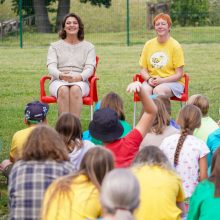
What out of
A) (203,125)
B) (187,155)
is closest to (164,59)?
(203,125)

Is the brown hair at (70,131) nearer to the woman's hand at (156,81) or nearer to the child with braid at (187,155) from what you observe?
the child with braid at (187,155)

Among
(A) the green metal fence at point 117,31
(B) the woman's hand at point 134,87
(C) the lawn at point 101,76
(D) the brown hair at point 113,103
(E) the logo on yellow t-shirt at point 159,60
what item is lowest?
(C) the lawn at point 101,76

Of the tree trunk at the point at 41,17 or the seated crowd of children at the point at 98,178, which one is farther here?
the tree trunk at the point at 41,17

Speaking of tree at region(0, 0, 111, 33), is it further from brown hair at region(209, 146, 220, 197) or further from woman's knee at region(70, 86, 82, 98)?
brown hair at region(209, 146, 220, 197)

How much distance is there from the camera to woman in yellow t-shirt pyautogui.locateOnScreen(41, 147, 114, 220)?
434 cm

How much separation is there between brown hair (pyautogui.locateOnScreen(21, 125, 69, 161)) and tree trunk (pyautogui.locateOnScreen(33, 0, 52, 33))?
23.4 meters

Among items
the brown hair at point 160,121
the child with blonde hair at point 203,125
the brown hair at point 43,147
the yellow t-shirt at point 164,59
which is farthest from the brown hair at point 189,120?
the yellow t-shirt at point 164,59

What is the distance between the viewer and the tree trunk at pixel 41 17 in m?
28.9

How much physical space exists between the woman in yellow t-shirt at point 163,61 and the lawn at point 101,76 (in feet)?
4.01

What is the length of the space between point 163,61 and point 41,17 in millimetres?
20896

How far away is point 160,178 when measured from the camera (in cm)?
482

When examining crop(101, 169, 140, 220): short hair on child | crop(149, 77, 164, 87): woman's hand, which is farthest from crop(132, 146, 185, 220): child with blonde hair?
crop(149, 77, 164, 87): woman's hand

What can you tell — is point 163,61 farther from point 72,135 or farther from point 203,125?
point 72,135

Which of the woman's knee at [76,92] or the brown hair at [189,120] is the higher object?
the brown hair at [189,120]
